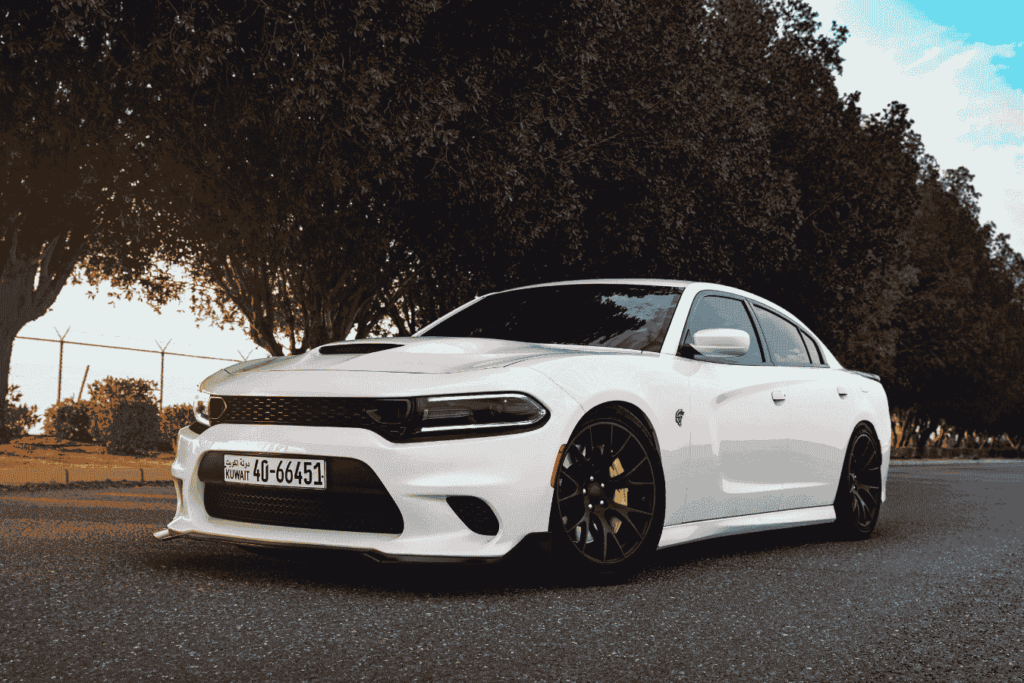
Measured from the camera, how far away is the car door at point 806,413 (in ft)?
21.9

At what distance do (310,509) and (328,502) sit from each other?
11cm

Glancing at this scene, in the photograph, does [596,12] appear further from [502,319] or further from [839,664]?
[839,664]

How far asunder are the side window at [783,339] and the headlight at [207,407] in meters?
3.42

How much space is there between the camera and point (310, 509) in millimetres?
4789

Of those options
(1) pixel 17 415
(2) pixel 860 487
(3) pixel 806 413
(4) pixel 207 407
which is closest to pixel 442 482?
(4) pixel 207 407

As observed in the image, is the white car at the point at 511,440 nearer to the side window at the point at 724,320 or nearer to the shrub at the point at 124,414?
the side window at the point at 724,320

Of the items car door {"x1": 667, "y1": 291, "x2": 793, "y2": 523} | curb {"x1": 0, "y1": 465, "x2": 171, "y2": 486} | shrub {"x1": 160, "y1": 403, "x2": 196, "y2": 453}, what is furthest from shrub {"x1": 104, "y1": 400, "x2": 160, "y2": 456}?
car door {"x1": 667, "y1": 291, "x2": 793, "y2": 523}

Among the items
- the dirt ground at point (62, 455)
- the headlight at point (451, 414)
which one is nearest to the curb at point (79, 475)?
the dirt ground at point (62, 455)

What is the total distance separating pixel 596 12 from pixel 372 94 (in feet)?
12.1

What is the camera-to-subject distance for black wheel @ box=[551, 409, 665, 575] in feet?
16.3

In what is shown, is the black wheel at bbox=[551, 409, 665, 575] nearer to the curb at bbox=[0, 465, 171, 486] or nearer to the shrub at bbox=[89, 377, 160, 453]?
the curb at bbox=[0, 465, 171, 486]

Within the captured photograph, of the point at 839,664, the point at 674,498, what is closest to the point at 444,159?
the point at 674,498

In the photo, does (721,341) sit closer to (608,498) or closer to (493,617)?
(608,498)

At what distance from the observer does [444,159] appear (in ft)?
43.9
